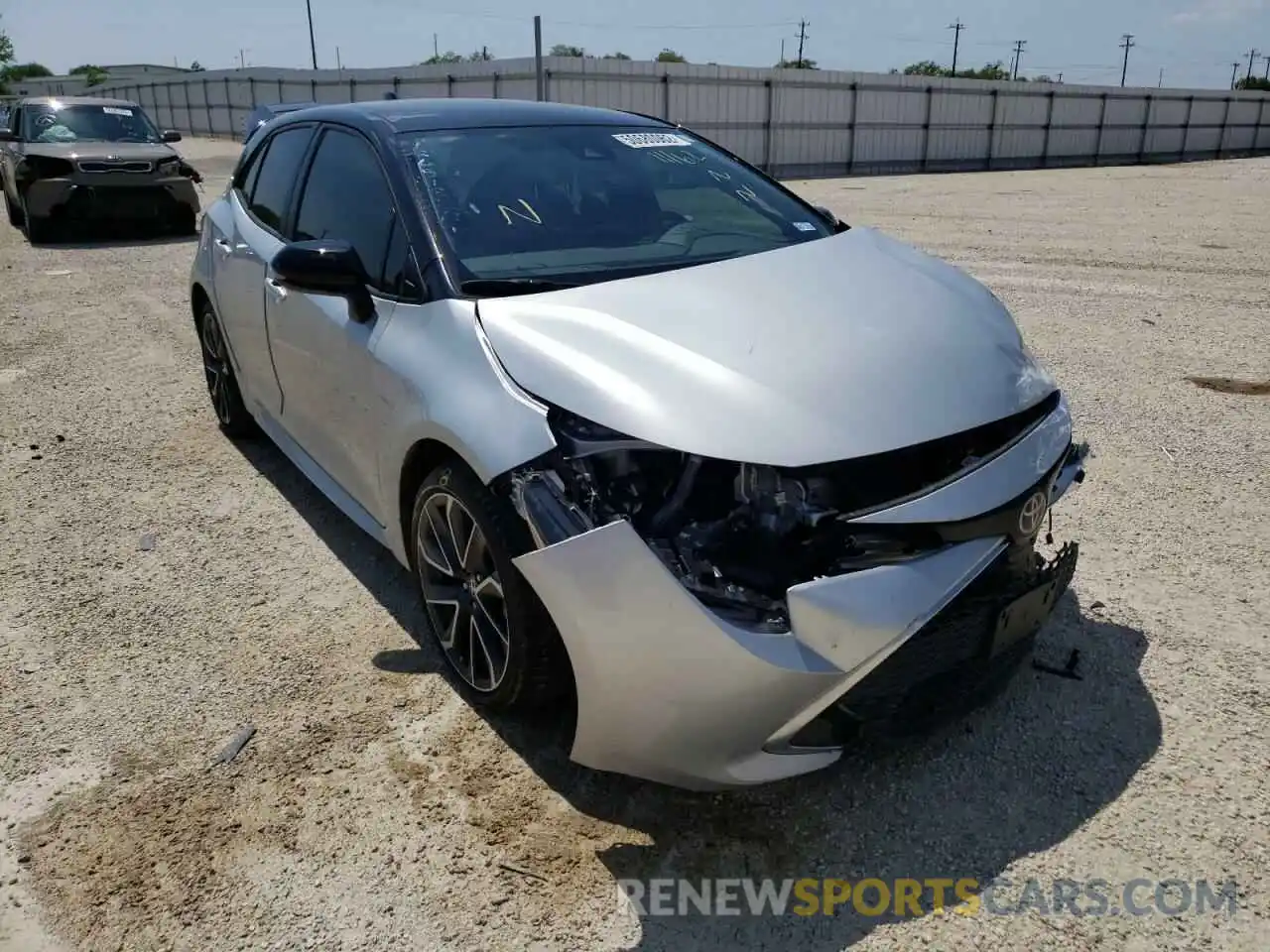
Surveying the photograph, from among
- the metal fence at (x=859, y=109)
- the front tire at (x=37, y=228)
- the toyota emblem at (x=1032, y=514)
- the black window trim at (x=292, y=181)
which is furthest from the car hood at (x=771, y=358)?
the metal fence at (x=859, y=109)

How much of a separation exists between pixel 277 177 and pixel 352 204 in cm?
102

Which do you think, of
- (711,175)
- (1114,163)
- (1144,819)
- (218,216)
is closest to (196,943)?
(1144,819)

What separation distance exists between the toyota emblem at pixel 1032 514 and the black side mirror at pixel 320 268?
2.01 m

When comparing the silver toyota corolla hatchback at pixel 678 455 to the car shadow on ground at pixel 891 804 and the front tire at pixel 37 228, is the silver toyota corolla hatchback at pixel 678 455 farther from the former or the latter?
the front tire at pixel 37 228

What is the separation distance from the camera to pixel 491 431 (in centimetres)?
244

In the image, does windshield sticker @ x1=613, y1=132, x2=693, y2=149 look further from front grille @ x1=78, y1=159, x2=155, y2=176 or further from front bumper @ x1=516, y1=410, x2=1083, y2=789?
front grille @ x1=78, y1=159, x2=155, y2=176

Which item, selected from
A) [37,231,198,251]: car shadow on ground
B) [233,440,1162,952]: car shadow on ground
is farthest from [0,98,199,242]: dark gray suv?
[233,440,1162,952]: car shadow on ground

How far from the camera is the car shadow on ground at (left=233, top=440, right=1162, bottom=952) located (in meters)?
2.26

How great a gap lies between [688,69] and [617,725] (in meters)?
25.3

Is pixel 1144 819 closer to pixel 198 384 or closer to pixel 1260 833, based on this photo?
pixel 1260 833

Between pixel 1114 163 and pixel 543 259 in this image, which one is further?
pixel 1114 163

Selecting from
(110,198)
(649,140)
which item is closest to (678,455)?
(649,140)

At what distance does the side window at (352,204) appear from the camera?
3.13 metres

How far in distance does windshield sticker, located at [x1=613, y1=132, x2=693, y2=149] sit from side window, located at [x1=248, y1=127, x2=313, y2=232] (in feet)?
4.32
